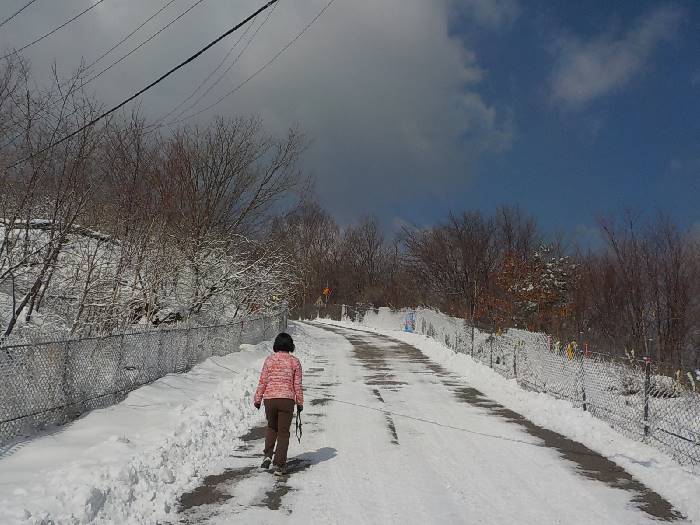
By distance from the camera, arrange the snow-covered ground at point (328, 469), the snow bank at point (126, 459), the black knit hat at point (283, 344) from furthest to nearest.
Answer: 1. the black knit hat at point (283, 344)
2. the snow-covered ground at point (328, 469)
3. the snow bank at point (126, 459)

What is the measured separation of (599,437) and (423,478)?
13.2 ft

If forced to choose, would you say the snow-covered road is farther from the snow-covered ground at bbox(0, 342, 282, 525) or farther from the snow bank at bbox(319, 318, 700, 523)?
the snow-covered ground at bbox(0, 342, 282, 525)

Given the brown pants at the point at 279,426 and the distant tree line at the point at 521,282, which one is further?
the distant tree line at the point at 521,282

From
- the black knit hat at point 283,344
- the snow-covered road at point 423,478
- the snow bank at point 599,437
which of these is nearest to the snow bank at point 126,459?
the snow-covered road at point 423,478

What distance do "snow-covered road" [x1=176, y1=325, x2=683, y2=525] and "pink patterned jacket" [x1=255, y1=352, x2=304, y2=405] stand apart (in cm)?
93

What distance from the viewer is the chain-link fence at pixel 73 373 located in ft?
22.8

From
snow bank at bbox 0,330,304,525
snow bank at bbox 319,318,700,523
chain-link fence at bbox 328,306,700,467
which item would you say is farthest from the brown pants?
chain-link fence at bbox 328,306,700,467

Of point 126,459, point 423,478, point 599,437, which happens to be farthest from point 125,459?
point 599,437

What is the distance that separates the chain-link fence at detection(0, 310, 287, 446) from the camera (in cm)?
695

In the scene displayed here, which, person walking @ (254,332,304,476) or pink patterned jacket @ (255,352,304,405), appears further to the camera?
pink patterned jacket @ (255,352,304,405)

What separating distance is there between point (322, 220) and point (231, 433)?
75.0 meters

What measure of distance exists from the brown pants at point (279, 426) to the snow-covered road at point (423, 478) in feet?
0.90

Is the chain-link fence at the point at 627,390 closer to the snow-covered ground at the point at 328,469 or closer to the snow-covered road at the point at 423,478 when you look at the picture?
the snow-covered ground at the point at 328,469

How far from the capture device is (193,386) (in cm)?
1266
